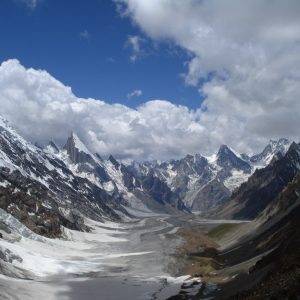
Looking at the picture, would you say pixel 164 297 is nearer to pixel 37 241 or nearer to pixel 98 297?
pixel 98 297

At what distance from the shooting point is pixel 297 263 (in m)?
62.2

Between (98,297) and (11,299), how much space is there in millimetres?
14718

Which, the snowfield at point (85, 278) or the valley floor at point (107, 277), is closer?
the snowfield at point (85, 278)

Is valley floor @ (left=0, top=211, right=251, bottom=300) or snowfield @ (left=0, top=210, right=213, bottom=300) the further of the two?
valley floor @ (left=0, top=211, right=251, bottom=300)

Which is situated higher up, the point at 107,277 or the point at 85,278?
the point at 107,277

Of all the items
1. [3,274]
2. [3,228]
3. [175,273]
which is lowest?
[3,274]

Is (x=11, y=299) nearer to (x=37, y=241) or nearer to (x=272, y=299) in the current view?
(x=272, y=299)

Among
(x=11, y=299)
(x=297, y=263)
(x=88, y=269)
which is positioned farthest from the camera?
(x=88, y=269)

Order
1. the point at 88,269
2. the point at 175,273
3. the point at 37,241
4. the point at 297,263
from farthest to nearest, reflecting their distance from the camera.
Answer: the point at 37,241, the point at 88,269, the point at 175,273, the point at 297,263

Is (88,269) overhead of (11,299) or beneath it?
overhead

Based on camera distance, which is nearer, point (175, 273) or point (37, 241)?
point (175, 273)

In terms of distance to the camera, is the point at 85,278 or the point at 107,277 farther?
the point at 107,277

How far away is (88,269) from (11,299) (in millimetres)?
52608

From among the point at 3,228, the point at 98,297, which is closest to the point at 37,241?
the point at 3,228
